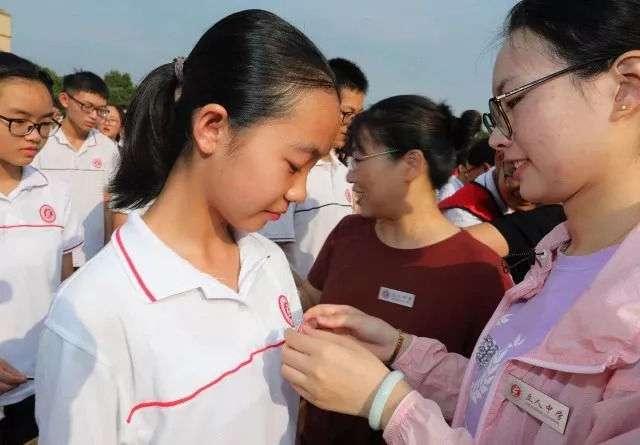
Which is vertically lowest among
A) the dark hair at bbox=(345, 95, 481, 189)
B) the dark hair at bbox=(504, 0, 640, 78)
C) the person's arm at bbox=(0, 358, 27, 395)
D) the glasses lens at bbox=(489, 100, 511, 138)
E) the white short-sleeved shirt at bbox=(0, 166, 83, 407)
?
the person's arm at bbox=(0, 358, 27, 395)

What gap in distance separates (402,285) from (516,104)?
122 centimetres

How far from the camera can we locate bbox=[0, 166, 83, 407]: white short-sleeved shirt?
247 centimetres

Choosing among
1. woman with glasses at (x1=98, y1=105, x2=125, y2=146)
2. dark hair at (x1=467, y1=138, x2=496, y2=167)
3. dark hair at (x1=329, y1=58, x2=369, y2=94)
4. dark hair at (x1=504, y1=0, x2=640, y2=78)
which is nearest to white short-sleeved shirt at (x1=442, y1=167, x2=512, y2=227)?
dark hair at (x1=329, y1=58, x2=369, y2=94)

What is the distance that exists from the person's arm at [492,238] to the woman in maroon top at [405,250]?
0.69ft

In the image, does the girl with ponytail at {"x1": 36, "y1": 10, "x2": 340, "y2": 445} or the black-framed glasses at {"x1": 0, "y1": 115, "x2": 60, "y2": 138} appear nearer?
the girl with ponytail at {"x1": 36, "y1": 10, "x2": 340, "y2": 445}

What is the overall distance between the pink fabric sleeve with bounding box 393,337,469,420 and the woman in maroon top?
17.0 inches

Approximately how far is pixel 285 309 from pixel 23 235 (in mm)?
1668

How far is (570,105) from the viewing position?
1.10m

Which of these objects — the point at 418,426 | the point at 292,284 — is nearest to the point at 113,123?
the point at 292,284

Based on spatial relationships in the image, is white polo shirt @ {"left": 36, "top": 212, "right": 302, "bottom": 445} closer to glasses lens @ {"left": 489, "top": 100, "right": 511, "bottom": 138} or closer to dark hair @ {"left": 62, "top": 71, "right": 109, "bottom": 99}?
glasses lens @ {"left": 489, "top": 100, "right": 511, "bottom": 138}

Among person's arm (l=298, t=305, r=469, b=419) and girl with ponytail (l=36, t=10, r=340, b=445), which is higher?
girl with ponytail (l=36, t=10, r=340, b=445)

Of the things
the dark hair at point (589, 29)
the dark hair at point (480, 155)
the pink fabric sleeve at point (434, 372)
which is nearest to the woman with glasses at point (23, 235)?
the pink fabric sleeve at point (434, 372)

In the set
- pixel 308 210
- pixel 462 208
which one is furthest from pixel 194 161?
pixel 308 210

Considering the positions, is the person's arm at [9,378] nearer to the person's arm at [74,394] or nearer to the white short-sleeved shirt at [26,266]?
the white short-sleeved shirt at [26,266]
